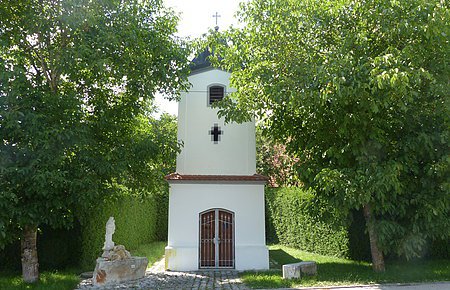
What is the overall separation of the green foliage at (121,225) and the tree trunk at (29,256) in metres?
1.86

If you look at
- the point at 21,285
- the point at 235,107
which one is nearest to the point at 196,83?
the point at 235,107

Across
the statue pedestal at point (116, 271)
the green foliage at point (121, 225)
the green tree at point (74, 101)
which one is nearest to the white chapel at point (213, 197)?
the green tree at point (74, 101)

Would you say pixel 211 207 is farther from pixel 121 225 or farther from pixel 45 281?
pixel 121 225

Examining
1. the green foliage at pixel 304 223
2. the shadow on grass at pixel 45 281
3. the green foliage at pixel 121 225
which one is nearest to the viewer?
the shadow on grass at pixel 45 281

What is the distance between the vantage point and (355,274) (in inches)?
410

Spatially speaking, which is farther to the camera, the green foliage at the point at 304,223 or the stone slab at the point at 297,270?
the green foliage at the point at 304,223

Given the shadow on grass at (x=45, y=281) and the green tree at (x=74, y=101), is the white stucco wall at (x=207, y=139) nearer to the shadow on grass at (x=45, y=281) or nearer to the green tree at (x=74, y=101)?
the green tree at (x=74, y=101)

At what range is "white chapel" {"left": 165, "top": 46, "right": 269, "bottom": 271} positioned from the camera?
40.4 feet

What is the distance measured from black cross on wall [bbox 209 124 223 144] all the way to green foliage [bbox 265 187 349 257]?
3523mm

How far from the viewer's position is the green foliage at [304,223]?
10.8 meters

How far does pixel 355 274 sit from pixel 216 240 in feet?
14.0

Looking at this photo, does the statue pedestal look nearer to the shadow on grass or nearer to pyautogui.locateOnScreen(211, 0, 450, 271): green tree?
the shadow on grass

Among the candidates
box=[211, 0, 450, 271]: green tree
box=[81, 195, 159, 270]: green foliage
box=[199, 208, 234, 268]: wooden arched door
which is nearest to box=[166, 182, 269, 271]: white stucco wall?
box=[199, 208, 234, 268]: wooden arched door

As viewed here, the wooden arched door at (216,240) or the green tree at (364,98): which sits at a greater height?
the green tree at (364,98)
